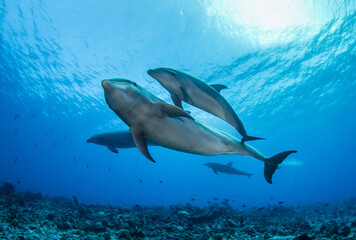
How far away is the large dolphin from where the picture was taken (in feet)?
8.47

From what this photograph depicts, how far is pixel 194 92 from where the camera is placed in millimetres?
3723

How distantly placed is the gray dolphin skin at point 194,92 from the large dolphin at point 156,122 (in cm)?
63

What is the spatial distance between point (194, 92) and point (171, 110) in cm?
135

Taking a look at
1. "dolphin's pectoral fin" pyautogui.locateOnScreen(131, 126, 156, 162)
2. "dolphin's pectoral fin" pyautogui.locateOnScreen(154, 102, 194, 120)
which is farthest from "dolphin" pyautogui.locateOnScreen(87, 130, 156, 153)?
"dolphin's pectoral fin" pyautogui.locateOnScreen(154, 102, 194, 120)

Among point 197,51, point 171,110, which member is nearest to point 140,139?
point 171,110

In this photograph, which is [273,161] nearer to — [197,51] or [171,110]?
[171,110]

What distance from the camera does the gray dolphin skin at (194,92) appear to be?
12.1 feet

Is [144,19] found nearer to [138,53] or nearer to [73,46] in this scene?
[138,53]

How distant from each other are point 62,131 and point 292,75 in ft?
167

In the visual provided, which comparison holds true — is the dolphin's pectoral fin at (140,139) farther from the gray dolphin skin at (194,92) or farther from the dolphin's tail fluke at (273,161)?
the dolphin's tail fluke at (273,161)

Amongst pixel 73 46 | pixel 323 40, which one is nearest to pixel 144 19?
pixel 73 46

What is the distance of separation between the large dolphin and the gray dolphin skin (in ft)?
2.08

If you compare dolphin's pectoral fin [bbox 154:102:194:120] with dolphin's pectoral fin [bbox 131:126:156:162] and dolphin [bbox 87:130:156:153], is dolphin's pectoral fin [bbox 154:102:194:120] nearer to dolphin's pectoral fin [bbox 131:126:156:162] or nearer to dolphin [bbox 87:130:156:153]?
dolphin's pectoral fin [bbox 131:126:156:162]

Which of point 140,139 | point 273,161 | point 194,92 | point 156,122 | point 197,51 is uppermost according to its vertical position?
point 197,51
